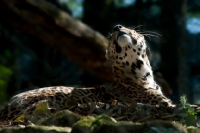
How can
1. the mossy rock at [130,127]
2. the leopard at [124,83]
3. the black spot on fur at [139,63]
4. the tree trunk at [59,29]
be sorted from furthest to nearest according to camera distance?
the tree trunk at [59,29]
the black spot on fur at [139,63]
the leopard at [124,83]
the mossy rock at [130,127]

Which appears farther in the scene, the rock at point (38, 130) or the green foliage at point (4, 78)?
the green foliage at point (4, 78)

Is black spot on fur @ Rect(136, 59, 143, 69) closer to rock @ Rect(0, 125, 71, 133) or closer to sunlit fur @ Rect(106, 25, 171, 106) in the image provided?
sunlit fur @ Rect(106, 25, 171, 106)

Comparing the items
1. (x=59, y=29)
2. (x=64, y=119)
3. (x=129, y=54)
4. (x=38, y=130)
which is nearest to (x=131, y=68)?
(x=129, y=54)

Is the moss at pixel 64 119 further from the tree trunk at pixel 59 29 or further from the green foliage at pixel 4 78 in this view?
the green foliage at pixel 4 78

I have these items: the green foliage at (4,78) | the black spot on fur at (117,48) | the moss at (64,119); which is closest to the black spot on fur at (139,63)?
the black spot on fur at (117,48)

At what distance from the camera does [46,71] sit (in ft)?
50.8

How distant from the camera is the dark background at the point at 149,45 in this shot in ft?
42.9

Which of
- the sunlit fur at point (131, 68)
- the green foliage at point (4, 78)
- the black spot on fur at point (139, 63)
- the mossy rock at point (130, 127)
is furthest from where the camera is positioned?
the green foliage at point (4, 78)

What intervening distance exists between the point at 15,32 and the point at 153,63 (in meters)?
6.59

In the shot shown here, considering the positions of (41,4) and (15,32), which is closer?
(41,4)

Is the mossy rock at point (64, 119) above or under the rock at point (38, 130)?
above

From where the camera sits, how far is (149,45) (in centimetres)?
1354

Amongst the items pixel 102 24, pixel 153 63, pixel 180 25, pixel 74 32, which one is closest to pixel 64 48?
pixel 74 32

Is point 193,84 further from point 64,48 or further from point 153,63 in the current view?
point 64,48
